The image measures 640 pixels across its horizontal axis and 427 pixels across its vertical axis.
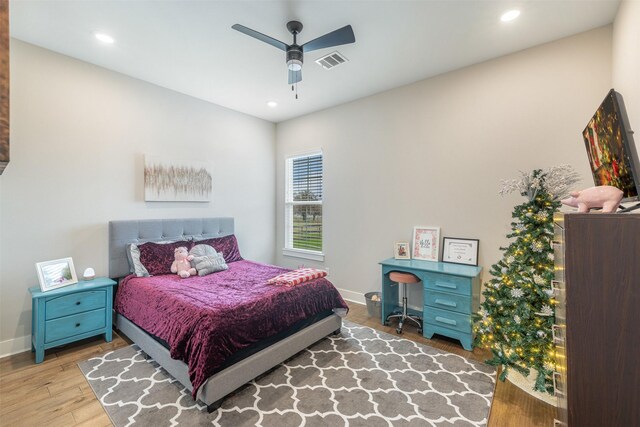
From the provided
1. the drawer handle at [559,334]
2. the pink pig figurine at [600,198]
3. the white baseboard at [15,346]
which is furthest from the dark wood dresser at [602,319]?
the white baseboard at [15,346]

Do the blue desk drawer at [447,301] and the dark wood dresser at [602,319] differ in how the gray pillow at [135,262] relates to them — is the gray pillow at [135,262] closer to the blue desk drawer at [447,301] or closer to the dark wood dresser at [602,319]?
the blue desk drawer at [447,301]

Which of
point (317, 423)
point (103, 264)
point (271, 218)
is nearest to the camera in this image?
point (317, 423)

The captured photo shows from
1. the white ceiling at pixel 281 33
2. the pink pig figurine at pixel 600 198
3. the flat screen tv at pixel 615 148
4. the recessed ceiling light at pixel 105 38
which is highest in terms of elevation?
the white ceiling at pixel 281 33

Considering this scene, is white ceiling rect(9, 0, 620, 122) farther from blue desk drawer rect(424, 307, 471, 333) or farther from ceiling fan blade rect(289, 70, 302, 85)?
blue desk drawer rect(424, 307, 471, 333)

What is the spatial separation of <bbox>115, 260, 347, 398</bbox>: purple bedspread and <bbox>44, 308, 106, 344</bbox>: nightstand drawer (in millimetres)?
199

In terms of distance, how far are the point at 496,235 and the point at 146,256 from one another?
375 centimetres

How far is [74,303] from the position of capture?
8.65 feet

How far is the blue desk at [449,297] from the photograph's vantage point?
2740 mm

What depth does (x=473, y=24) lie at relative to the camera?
2393mm

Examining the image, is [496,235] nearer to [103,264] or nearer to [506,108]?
[506,108]

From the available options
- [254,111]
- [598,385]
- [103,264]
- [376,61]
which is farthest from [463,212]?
[103,264]

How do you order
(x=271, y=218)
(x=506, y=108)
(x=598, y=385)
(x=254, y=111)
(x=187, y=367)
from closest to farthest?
(x=598, y=385) < (x=187, y=367) < (x=506, y=108) < (x=254, y=111) < (x=271, y=218)

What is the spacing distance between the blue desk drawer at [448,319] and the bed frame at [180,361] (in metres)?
0.93

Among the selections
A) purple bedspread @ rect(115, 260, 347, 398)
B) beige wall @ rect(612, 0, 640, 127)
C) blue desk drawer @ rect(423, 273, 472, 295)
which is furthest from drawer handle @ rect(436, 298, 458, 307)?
beige wall @ rect(612, 0, 640, 127)
